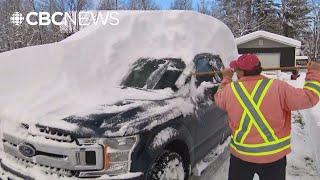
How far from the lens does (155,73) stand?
17.1 ft

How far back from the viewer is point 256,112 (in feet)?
11.3

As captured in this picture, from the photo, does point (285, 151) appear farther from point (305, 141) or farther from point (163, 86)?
point (305, 141)

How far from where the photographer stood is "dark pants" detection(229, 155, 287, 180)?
3539mm

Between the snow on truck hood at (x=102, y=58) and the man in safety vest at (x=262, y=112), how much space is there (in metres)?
1.41

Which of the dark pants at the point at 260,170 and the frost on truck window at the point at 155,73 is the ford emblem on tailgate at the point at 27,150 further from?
the dark pants at the point at 260,170

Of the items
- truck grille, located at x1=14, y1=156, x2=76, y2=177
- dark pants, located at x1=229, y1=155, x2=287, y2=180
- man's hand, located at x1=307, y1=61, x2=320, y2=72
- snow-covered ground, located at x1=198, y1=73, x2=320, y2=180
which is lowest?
snow-covered ground, located at x1=198, y1=73, x2=320, y2=180

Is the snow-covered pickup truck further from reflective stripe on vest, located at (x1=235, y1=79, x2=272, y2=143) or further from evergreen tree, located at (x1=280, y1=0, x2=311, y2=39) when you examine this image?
evergreen tree, located at (x1=280, y1=0, x2=311, y2=39)

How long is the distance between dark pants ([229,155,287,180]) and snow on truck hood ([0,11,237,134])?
4.53 feet

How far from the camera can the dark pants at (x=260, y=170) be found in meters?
3.54

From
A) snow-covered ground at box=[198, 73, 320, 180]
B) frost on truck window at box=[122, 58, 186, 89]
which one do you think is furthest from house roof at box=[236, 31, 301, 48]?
frost on truck window at box=[122, 58, 186, 89]

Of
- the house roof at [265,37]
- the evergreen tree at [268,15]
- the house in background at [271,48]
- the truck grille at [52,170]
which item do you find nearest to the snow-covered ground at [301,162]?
the truck grille at [52,170]

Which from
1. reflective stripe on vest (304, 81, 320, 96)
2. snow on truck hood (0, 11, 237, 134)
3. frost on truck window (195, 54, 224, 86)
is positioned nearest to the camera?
reflective stripe on vest (304, 81, 320, 96)

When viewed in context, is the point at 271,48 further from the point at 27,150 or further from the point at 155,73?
the point at 27,150

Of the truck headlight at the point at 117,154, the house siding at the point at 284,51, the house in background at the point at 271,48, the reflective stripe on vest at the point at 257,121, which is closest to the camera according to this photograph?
the reflective stripe on vest at the point at 257,121
